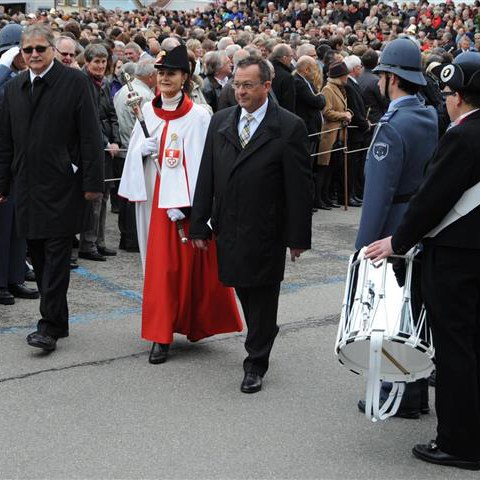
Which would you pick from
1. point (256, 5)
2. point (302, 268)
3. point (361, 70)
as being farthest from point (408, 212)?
point (256, 5)

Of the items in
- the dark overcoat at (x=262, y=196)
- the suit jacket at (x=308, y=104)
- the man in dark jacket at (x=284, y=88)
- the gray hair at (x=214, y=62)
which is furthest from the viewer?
the suit jacket at (x=308, y=104)

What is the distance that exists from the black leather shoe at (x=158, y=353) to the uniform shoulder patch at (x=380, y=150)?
75.9 inches

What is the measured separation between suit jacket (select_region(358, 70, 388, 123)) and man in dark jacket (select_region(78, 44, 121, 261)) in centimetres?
417

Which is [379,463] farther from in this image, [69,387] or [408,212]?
[69,387]

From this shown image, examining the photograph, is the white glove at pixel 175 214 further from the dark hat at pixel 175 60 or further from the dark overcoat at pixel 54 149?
the dark hat at pixel 175 60

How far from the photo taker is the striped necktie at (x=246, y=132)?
5.73 meters

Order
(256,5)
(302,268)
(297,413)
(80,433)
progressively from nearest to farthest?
(80,433)
(297,413)
(302,268)
(256,5)

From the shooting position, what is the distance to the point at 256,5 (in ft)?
129

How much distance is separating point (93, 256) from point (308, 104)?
11.9ft

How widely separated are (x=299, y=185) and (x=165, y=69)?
4.18ft

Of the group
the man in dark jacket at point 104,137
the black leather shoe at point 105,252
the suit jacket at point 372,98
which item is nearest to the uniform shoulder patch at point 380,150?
the man in dark jacket at point 104,137

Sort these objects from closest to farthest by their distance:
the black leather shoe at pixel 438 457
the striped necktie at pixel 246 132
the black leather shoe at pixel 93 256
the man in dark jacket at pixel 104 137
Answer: the black leather shoe at pixel 438 457
the striped necktie at pixel 246 132
the man in dark jacket at pixel 104 137
the black leather shoe at pixel 93 256

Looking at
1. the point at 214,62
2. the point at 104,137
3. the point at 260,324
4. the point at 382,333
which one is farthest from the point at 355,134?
the point at 382,333

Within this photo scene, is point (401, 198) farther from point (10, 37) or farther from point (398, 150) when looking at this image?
point (10, 37)
